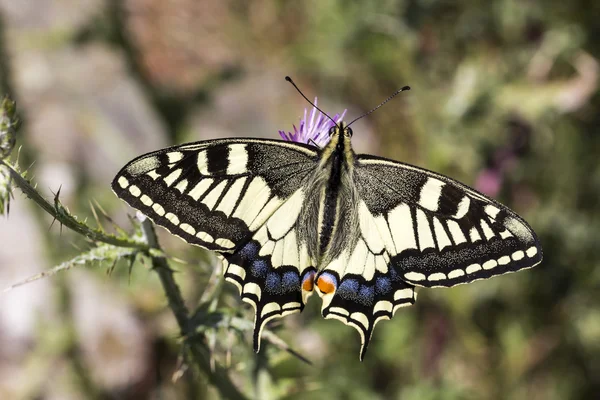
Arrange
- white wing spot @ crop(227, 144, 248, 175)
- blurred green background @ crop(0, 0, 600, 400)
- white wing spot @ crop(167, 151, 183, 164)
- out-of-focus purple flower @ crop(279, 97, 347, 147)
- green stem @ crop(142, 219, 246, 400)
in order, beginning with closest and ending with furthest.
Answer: green stem @ crop(142, 219, 246, 400) < white wing spot @ crop(167, 151, 183, 164) < white wing spot @ crop(227, 144, 248, 175) < out-of-focus purple flower @ crop(279, 97, 347, 147) < blurred green background @ crop(0, 0, 600, 400)

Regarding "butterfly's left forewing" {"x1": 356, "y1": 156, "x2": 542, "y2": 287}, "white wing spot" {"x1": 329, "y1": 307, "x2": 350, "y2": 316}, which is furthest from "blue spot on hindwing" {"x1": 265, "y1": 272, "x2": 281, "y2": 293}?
"butterfly's left forewing" {"x1": 356, "y1": 156, "x2": 542, "y2": 287}

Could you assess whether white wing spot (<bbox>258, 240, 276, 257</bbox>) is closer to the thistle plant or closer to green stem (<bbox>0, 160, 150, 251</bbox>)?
the thistle plant

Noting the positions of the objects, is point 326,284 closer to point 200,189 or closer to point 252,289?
point 252,289

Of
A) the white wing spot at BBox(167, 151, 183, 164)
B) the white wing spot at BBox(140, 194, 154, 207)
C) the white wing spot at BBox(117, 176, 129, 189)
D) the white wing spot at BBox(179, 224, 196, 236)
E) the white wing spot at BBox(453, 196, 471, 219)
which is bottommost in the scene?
the white wing spot at BBox(179, 224, 196, 236)

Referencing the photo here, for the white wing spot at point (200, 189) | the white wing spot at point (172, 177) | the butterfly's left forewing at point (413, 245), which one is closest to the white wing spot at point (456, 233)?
the butterfly's left forewing at point (413, 245)

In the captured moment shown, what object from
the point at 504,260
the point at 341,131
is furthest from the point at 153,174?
the point at 504,260

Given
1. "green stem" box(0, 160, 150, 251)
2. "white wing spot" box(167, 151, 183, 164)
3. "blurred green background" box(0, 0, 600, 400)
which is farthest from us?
"blurred green background" box(0, 0, 600, 400)

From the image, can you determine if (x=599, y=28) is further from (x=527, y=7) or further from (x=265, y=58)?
(x=265, y=58)

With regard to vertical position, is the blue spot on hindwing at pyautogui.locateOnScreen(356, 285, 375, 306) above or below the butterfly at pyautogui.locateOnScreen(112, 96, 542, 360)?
below
